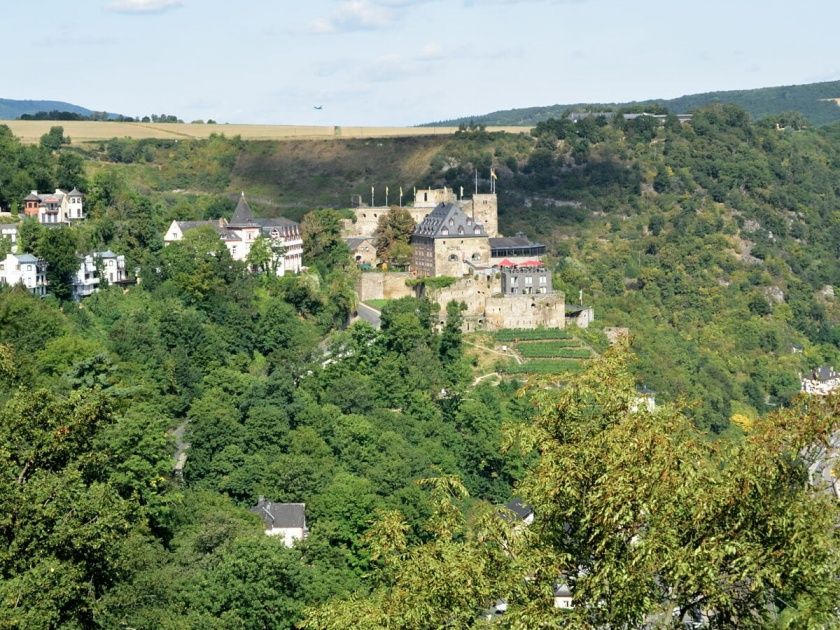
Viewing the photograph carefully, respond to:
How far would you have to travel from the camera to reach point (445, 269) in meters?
75.9

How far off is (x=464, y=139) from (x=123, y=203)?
58.3 meters

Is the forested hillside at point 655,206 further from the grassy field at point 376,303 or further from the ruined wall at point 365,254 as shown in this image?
the grassy field at point 376,303

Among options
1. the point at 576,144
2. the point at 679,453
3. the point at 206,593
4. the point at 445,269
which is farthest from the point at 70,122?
the point at 679,453

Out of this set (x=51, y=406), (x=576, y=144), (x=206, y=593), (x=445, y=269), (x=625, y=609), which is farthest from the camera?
(x=576, y=144)

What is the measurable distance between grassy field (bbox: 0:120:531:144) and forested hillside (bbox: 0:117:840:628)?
3998 millimetres

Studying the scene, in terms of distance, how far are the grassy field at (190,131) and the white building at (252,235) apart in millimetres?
33178

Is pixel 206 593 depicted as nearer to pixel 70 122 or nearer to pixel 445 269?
pixel 445 269

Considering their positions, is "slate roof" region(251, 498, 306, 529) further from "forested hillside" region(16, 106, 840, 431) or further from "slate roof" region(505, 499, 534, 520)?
"forested hillside" region(16, 106, 840, 431)

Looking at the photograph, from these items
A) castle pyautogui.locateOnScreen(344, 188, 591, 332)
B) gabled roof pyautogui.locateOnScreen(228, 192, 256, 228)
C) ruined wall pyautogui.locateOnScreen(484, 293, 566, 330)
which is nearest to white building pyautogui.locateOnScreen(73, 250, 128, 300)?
gabled roof pyautogui.locateOnScreen(228, 192, 256, 228)

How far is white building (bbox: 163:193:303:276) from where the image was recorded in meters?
74.0

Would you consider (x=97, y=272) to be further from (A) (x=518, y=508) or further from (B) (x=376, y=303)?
(A) (x=518, y=508)

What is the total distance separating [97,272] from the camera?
67250mm

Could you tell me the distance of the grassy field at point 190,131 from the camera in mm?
114438

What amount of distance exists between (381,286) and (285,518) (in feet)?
90.1
